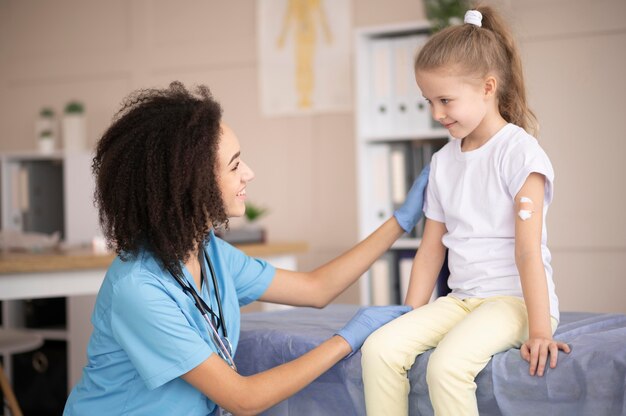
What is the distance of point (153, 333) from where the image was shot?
4.58 feet

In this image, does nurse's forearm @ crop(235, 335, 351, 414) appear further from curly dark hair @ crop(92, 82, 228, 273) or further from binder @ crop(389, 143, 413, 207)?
binder @ crop(389, 143, 413, 207)

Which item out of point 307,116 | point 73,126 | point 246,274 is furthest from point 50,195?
point 246,274

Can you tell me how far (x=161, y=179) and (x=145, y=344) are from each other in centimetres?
30

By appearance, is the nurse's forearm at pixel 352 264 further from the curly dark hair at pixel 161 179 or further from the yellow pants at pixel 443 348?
the curly dark hair at pixel 161 179

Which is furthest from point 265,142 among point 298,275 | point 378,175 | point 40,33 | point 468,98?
point 468,98

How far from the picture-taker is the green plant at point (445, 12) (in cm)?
301

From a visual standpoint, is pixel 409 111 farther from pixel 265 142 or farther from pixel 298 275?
pixel 298 275

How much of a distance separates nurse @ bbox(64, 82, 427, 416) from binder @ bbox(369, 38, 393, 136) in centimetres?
187

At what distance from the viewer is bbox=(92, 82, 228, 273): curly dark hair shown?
4.75 ft

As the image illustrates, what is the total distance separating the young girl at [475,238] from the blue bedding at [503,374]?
28 millimetres

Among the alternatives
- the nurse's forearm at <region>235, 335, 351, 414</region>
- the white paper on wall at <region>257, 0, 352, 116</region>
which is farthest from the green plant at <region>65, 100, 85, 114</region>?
the nurse's forearm at <region>235, 335, 351, 414</region>

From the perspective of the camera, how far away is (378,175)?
3363mm

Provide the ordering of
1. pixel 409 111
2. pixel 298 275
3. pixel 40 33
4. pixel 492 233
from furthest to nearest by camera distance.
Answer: pixel 40 33
pixel 409 111
pixel 298 275
pixel 492 233

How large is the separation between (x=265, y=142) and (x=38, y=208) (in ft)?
4.47
